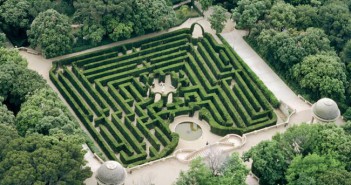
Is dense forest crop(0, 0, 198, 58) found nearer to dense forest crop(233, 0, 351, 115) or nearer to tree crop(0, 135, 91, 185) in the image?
dense forest crop(233, 0, 351, 115)

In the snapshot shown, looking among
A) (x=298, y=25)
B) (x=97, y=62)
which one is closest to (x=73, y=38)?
(x=97, y=62)

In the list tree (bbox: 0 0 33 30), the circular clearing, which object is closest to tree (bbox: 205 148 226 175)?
the circular clearing

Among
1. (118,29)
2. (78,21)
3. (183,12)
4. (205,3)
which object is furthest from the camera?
(183,12)

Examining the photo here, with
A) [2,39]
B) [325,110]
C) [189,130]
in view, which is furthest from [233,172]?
[2,39]

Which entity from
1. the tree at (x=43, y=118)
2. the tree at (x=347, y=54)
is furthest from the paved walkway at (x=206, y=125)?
the tree at (x=347, y=54)

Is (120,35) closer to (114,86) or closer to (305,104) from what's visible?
(114,86)

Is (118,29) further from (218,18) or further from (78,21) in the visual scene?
(218,18)
